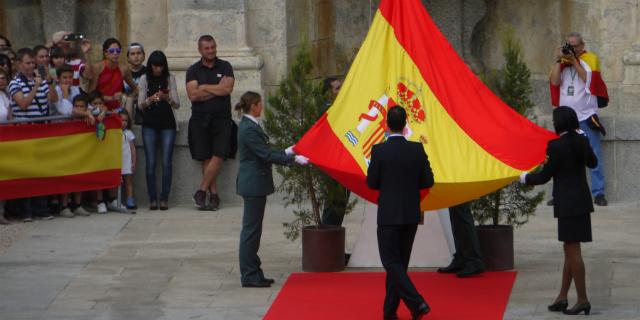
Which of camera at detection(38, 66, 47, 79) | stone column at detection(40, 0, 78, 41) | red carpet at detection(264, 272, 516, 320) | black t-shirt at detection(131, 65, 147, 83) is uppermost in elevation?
stone column at detection(40, 0, 78, 41)

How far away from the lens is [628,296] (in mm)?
12617

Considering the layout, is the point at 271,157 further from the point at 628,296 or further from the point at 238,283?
the point at 628,296

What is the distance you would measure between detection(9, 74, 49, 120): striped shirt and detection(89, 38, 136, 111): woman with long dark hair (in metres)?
0.89

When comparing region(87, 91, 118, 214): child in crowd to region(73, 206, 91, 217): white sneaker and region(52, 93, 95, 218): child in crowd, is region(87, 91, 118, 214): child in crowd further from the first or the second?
region(73, 206, 91, 217): white sneaker

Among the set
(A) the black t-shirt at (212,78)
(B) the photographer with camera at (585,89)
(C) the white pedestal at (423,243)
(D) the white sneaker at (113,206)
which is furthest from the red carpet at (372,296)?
(D) the white sneaker at (113,206)

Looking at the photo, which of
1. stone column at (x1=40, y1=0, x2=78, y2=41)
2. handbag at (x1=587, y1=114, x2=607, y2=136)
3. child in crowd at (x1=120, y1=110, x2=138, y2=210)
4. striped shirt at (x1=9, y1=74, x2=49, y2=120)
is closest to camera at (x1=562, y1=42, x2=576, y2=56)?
handbag at (x1=587, y1=114, x2=607, y2=136)

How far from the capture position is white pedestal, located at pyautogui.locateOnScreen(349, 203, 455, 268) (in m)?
14.1

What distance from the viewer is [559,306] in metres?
12.1

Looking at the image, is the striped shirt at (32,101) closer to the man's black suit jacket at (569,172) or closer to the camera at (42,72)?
the camera at (42,72)

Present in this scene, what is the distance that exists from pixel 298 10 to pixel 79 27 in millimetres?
3109

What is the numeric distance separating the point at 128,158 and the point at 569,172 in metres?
7.17

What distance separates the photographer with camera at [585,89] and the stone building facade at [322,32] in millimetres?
301

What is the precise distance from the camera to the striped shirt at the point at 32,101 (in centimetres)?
1673

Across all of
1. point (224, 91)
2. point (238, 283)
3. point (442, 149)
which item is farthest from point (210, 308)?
point (224, 91)
